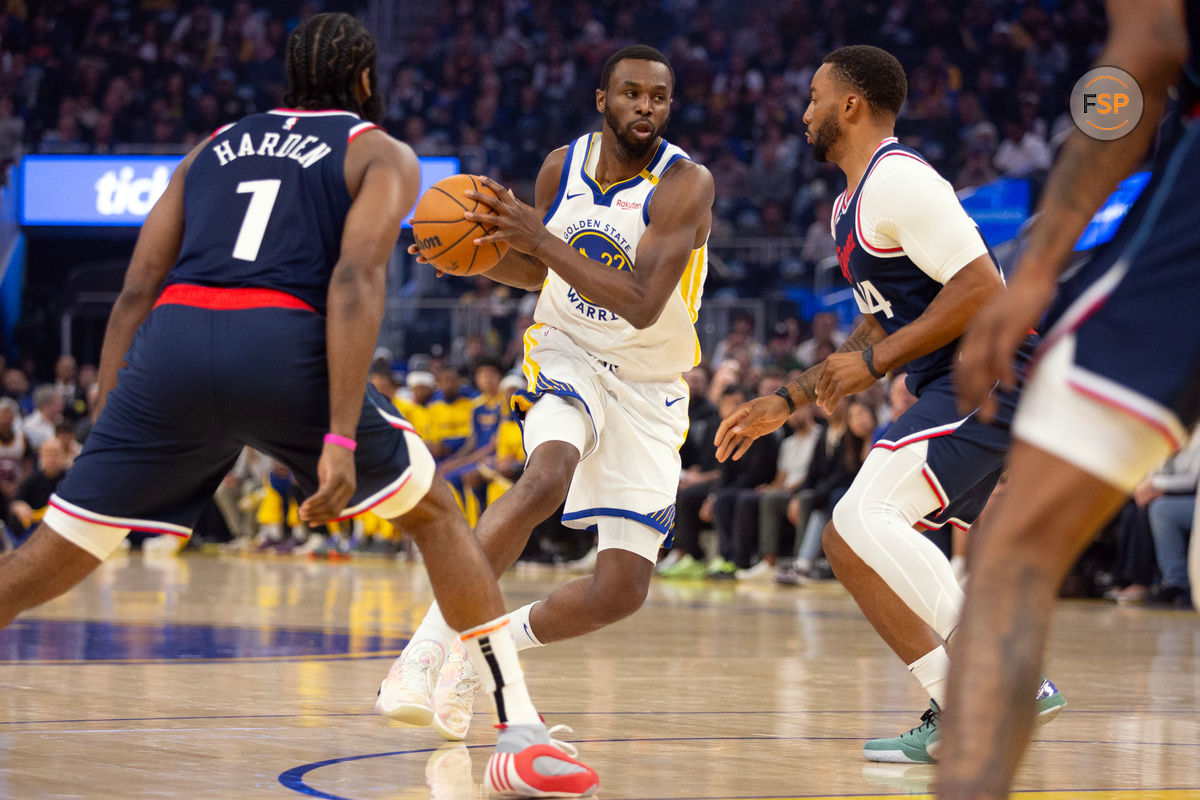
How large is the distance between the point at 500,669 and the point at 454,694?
749mm

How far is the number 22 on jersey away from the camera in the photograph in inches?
190

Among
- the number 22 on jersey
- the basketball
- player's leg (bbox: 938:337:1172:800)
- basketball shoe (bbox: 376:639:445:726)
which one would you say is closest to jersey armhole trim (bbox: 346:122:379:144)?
the basketball

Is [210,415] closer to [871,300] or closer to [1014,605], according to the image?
[1014,605]

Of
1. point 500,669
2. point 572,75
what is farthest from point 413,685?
point 572,75

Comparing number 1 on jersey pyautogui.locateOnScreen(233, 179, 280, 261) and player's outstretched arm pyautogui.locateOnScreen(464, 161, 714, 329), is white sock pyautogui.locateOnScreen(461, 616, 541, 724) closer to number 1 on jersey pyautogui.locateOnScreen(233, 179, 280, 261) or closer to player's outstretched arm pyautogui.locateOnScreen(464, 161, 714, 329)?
number 1 on jersey pyautogui.locateOnScreen(233, 179, 280, 261)

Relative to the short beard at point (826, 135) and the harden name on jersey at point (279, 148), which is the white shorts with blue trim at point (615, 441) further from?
the harden name on jersey at point (279, 148)

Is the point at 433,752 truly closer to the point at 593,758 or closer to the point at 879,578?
the point at 593,758

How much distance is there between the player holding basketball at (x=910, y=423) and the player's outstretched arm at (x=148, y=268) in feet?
5.75

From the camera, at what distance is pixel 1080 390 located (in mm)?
2281

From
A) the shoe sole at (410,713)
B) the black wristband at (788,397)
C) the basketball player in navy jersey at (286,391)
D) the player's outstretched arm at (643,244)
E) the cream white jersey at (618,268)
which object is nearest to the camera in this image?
the basketball player in navy jersey at (286,391)

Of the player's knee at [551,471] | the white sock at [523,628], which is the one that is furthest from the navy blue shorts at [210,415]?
the white sock at [523,628]

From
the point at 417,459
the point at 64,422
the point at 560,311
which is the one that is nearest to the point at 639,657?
the point at 560,311

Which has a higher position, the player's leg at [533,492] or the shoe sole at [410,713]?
the player's leg at [533,492]

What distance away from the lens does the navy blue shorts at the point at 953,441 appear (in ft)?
14.8
